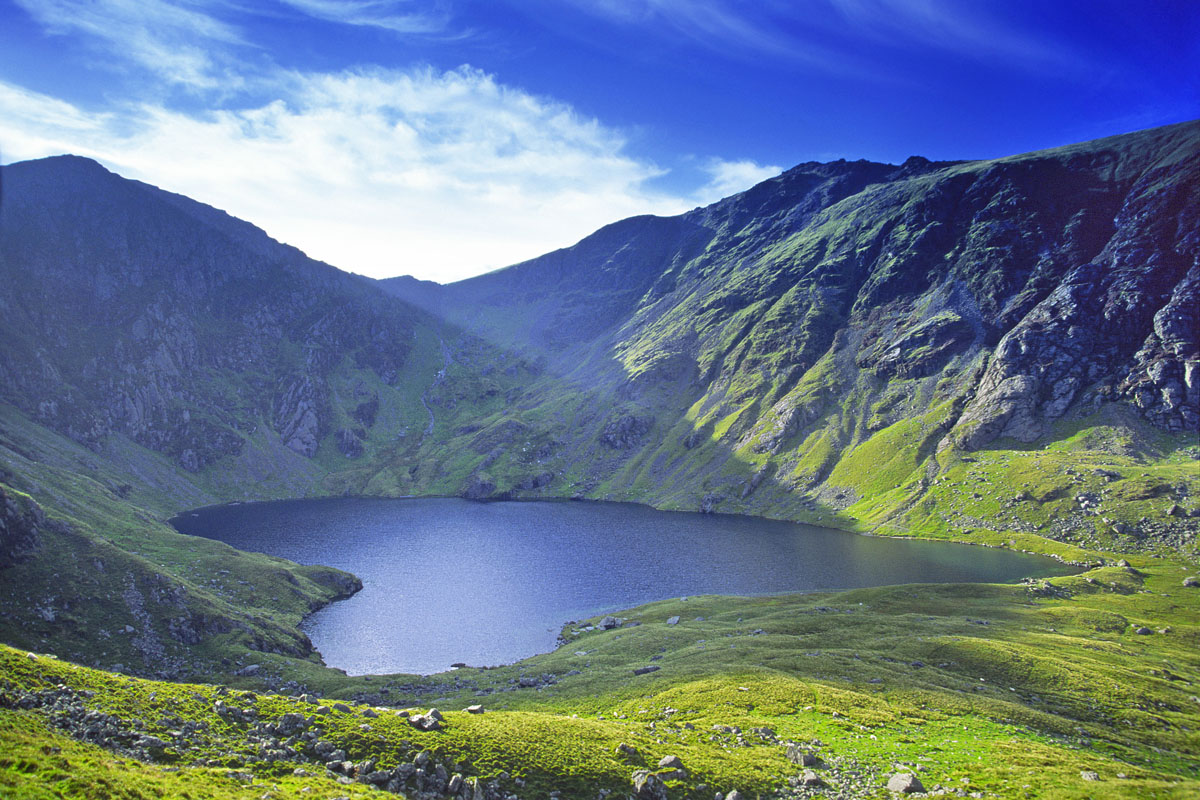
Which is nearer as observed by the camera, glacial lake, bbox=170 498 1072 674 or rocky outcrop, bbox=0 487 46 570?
rocky outcrop, bbox=0 487 46 570

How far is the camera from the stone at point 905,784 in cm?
3122

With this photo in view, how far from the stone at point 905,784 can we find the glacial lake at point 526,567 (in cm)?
5953

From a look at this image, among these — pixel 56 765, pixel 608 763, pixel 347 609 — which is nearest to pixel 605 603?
pixel 347 609

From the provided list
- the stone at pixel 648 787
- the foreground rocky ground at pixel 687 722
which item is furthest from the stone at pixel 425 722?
the stone at pixel 648 787

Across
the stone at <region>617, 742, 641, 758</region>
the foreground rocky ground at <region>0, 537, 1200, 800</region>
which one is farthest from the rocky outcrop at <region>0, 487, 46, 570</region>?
the stone at <region>617, 742, 641, 758</region>

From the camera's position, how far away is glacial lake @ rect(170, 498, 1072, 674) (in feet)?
290

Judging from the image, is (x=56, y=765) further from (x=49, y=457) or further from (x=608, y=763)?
(x=49, y=457)

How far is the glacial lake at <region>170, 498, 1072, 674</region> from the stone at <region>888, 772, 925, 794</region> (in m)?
59.5

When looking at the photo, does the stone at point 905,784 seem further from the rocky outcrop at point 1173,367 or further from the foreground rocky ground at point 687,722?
the rocky outcrop at point 1173,367

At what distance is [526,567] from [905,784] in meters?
105

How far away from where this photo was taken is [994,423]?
566 ft

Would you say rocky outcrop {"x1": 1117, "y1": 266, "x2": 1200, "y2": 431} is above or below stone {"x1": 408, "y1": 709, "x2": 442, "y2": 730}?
above

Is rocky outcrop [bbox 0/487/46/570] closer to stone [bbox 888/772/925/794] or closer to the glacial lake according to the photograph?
the glacial lake

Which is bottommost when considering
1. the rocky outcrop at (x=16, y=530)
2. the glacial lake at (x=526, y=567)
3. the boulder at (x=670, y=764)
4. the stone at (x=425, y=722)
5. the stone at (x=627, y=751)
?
the glacial lake at (x=526, y=567)
